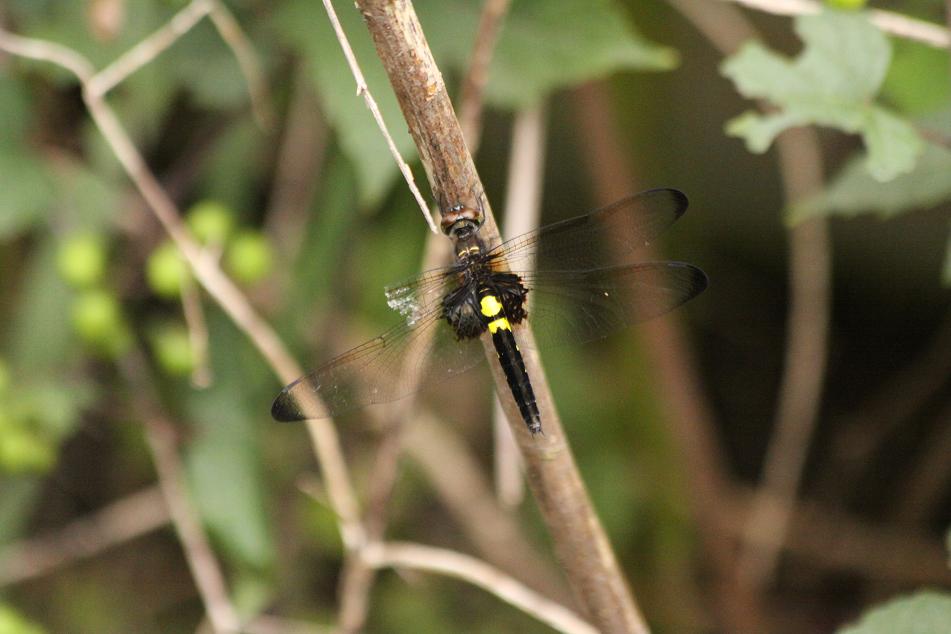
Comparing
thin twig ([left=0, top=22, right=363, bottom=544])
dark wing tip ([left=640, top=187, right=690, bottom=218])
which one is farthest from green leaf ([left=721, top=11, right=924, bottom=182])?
thin twig ([left=0, top=22, right=363, bottom=544])

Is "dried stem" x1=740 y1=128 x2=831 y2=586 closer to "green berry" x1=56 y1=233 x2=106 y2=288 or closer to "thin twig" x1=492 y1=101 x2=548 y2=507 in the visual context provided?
"thin twig" x1=492 y1=101 x2=548 y2=507

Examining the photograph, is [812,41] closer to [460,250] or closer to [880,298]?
[460,250]

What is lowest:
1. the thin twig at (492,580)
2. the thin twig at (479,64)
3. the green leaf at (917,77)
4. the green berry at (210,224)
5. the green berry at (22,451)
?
the thin twig at (492,580)

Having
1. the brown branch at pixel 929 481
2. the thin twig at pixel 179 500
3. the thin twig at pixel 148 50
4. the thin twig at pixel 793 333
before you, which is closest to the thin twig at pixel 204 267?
the thin twig at pixel 148 50

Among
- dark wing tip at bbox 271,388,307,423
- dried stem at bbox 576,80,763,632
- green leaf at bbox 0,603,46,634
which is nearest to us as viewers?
dark wing tip at bbox 271,388,307,423

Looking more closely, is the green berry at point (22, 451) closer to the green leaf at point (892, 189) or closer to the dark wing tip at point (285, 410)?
the dark wing tip at point (285, 410)
